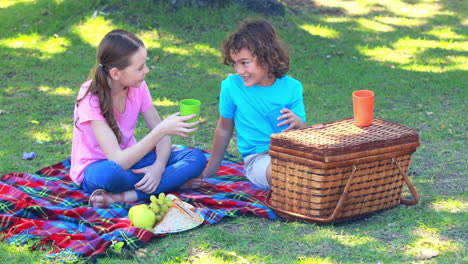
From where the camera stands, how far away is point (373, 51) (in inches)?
338

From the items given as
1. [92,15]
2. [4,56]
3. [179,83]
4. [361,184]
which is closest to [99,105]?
[361,184]

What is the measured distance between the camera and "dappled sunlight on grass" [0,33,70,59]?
8.57 m

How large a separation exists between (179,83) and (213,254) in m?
4.21

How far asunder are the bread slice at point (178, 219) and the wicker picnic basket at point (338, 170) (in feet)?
1.71

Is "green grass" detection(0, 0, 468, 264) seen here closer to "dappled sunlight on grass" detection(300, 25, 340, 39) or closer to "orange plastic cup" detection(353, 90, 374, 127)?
"dappled sunlight on grass" detection(300, 25, 340, 39)

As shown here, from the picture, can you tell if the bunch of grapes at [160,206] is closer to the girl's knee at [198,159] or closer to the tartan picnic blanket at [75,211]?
the tartan picnic blanket at [75,211]

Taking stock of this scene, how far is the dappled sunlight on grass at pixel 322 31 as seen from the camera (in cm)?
911

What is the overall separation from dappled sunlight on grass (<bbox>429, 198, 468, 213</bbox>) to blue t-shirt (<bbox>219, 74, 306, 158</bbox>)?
1046 millimetres

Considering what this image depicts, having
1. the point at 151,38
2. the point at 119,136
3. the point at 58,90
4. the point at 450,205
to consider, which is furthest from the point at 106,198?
the point at 151,38

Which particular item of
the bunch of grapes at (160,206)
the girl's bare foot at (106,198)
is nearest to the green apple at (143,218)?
the bunch of grapes at (160,206)

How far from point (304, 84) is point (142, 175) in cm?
354

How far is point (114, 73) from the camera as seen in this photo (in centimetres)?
412

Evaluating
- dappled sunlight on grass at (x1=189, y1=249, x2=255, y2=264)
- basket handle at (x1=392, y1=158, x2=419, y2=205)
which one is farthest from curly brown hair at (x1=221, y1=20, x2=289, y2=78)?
dappled sunlight on grass at (x1=189, y1=249, x2=255, y2=264)

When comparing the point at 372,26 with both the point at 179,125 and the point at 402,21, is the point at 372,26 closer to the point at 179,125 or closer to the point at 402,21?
the point at 402,21
